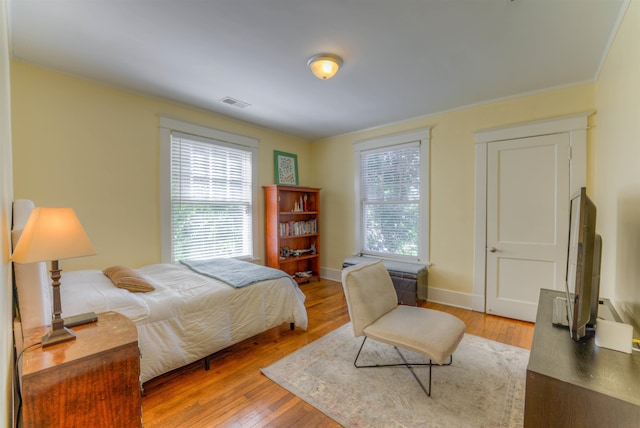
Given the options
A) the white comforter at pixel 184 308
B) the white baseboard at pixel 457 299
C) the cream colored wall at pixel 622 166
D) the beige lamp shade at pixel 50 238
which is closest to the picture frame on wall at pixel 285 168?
the white comforter at pixel 184 308

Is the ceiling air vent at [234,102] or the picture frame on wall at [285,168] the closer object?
the ceiling air vent at [234,102]

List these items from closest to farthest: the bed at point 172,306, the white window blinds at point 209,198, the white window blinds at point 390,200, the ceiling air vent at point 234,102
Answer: the bed at point 172,306 < the ceiling air vent at point 234,102 < the white window blinds at point 209,198 < the white window blinds at point 390,200

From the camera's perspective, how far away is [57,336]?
1259 millimetres

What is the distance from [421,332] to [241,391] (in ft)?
4.43

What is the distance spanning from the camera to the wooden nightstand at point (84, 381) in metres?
1.07

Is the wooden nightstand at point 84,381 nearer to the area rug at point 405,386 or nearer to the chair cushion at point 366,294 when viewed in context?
the area rug at point 405,386

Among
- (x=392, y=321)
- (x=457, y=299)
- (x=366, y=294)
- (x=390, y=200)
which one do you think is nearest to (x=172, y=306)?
(x=366, y=294)

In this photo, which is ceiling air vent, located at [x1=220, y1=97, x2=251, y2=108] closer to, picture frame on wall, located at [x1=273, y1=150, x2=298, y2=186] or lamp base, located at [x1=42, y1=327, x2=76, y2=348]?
picture frame on wall, located at [x1=273, y1=150, x2=298, y2=186]

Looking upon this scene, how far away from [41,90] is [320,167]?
3.66m

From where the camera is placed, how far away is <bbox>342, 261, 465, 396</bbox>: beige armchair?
1.88 metres

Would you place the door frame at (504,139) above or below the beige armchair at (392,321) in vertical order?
above

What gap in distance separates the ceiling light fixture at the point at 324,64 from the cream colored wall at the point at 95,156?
1.93 m

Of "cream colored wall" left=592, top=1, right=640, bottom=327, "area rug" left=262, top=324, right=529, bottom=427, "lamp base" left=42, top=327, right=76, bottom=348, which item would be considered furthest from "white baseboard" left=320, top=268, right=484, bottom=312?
"lamp base" left=42, top=327, right=76, bottom=348

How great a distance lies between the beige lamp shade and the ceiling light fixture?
2.00 m
